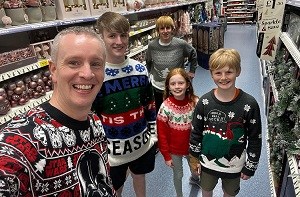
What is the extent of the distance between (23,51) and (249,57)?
7.22 metres

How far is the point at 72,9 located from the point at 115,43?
1435 mm

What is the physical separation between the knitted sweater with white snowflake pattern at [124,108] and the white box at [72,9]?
49.4 inches

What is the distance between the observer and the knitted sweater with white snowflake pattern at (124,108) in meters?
1.78

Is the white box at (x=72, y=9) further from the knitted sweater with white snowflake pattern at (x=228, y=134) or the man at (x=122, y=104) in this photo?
the knitted sweater with white snowflake pattern at (x=228, y=134)

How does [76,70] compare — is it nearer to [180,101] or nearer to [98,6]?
[180,101]

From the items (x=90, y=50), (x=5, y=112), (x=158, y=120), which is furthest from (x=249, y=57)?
(x=90, y=50)

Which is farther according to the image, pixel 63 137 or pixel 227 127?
pixel 227 127

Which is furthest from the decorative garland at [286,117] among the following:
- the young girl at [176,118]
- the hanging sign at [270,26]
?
the young girl at [176,118]

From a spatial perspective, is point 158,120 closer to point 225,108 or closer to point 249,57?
point 225,108

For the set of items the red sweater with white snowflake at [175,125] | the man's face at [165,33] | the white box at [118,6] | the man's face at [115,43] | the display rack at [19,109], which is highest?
the white box at [118,6]

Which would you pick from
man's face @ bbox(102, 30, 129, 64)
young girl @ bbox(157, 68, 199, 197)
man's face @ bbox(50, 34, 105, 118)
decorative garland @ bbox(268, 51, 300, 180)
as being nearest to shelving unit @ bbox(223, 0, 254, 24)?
decorative garland @ bbox(268, 51, 300, 180)

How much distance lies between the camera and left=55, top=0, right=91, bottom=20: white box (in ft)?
8.69

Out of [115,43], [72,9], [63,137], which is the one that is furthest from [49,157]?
[72,9]

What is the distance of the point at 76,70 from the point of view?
3.05 feet
